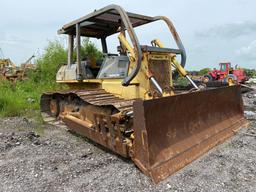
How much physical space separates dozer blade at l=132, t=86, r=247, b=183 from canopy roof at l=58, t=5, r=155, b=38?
2.05 m

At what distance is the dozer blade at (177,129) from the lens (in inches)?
117

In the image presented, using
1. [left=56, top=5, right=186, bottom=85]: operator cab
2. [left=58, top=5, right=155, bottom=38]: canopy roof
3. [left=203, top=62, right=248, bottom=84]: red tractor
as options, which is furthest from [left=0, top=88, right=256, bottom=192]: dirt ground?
[left=203, top=62, right=248, bottom=84]: red tractor

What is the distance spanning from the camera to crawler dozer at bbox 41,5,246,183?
3093mm

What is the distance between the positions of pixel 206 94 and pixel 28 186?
9.64 feet

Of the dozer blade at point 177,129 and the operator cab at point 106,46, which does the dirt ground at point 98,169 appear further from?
the operator cab at point 106,46

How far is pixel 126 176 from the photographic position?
302 cm

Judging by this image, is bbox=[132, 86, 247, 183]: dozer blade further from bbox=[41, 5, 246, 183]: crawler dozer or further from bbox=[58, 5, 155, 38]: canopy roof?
bbox=[58, 5, 155, 38]: canopy roof

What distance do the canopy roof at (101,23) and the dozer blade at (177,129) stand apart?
6.74 feet

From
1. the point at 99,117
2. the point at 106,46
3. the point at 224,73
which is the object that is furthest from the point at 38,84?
the point at 224,73

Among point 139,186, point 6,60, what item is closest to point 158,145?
point 139,186

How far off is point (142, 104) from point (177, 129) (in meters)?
0.86

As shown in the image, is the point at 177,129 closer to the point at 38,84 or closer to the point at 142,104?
the point at 142,104

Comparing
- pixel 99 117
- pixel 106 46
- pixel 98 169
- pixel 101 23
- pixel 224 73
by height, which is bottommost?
pixel 98 169

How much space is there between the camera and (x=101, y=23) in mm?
5332
